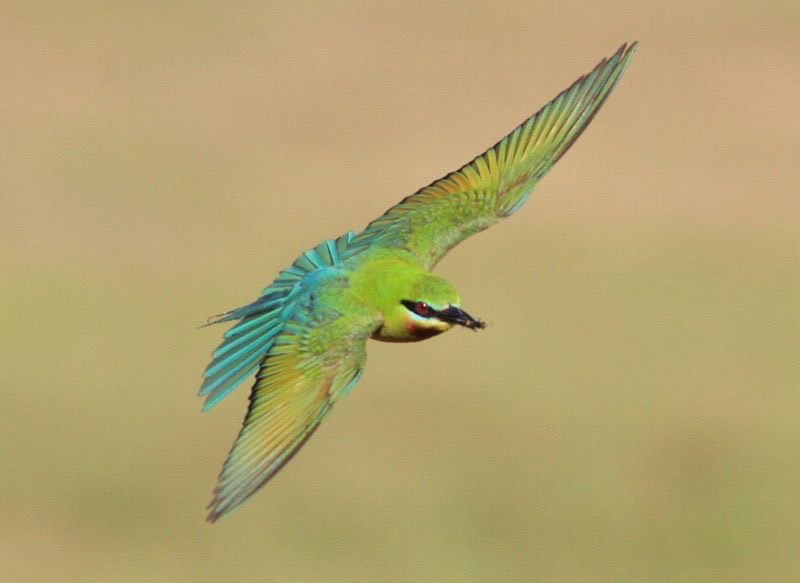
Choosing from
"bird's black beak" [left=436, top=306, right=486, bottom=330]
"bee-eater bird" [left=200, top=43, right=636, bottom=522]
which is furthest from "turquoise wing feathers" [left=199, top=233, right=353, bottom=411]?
"bird's black beak" [left=436, top=306, right=486, bottom=330]

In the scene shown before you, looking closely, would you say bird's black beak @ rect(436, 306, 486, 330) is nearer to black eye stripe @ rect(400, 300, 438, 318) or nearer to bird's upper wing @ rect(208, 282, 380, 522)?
black eye stripe @ rect(400, 300, 438, 318)

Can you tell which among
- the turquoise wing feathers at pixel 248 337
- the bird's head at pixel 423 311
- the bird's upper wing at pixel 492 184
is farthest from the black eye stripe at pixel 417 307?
the bird's upper wing at pixel 492 184

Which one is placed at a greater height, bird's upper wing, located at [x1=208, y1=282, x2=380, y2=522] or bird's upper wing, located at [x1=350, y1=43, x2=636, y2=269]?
bird's upper wing, located at [x1=350, y1=43, x2=636, y2=269]

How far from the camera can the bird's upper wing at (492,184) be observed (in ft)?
17.1

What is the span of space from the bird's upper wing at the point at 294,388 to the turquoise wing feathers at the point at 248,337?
82 mm

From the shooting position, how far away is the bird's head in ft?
15.4

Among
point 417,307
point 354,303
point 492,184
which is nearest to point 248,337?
point 354,303

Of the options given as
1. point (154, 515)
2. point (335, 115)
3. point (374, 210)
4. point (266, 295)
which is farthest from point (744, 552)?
point (335, 115)

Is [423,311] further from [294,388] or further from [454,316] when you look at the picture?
[294,388]

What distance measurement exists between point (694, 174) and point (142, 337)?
5515 millimetres

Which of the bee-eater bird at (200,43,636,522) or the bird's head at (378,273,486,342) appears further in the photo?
the bird's head at (378,273,486,342)

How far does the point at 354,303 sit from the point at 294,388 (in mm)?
343

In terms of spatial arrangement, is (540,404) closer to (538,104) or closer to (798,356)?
(798,356)

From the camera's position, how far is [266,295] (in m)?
5.11
